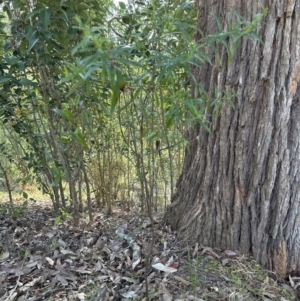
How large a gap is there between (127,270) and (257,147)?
813mm

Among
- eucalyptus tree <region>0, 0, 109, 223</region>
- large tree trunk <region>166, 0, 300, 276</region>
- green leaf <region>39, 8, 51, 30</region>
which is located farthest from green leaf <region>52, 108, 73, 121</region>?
large tree trunk <region>166, 0, 300, 276</region>

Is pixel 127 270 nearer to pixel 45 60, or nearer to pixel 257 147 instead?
pixel 257 147

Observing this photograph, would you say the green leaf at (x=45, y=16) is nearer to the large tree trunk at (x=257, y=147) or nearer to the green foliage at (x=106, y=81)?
the green foliage at (x=106, y=81)

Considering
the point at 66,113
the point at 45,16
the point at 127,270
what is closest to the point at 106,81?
the point at 66,113

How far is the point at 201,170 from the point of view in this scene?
1758mm

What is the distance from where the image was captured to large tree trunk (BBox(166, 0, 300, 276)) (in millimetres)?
1508

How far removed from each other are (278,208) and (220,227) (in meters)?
0.29

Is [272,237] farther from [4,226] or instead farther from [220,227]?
[4,226]

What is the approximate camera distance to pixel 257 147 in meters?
1.58

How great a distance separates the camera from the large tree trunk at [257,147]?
4.95 feet

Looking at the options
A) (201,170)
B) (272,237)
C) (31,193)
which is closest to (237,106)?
(201,170)

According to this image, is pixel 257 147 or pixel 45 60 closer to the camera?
pixel 257 147

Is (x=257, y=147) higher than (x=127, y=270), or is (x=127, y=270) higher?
(x=257, y=147)

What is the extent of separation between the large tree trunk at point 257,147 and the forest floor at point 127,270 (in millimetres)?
112
